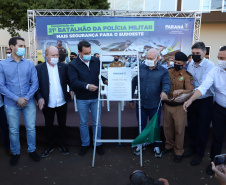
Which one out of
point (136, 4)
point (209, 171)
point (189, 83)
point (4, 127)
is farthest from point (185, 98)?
point (136, 4)

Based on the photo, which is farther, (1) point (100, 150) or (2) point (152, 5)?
(2) point (152, 5)

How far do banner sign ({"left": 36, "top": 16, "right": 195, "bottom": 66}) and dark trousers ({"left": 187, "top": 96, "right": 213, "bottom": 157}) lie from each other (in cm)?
412

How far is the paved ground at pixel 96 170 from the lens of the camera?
7.80 feet

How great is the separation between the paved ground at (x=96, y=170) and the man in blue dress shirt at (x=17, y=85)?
33cm

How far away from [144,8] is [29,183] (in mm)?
11925

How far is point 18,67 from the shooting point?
2545mm

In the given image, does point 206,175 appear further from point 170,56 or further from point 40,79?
point 170,56

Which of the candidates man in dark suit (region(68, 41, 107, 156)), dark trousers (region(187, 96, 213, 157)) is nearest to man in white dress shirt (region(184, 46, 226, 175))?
dark trousers (region(187, 96, 213, 157))

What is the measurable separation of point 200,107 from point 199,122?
9.1 inches

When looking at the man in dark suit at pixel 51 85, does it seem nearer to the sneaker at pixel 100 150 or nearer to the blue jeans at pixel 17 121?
the blue jeans at pixel 17 121

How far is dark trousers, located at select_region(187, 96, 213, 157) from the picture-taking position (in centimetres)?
Result: 263

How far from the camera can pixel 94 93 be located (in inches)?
113

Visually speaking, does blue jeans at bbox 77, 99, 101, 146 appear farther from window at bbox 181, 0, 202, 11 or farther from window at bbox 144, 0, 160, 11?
window at bbox 181, 0, 202, 11

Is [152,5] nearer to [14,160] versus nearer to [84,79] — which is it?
[84,79]
